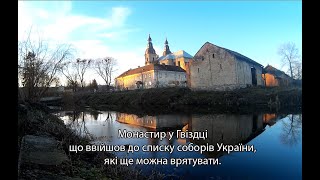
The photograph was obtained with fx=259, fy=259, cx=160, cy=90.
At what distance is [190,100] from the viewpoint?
17453 millimetres

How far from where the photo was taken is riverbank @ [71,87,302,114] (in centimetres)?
1314

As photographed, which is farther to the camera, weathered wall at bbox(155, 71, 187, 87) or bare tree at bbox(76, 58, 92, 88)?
weathered wall at bbox(155, 71, 187, 87)

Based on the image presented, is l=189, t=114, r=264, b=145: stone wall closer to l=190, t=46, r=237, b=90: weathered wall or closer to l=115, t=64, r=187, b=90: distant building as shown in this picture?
l=190, t=46, r=237, b=90: weathered wall

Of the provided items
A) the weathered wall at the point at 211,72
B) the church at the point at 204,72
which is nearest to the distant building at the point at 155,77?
the church at the point at 204,72

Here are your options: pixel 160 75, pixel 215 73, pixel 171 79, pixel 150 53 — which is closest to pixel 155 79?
pixel 160 75

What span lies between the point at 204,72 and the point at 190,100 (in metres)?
2.09

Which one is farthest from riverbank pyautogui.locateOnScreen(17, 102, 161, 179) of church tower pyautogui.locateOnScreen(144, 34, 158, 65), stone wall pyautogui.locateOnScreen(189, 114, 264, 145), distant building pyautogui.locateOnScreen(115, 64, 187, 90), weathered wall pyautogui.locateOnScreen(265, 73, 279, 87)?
distant building pyautogui.locateOnScreen(115, 64, 187, 90)

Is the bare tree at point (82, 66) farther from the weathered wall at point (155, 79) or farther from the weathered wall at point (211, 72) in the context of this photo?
the weathered wall at point (155, 79)

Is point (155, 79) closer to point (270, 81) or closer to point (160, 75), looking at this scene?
point (160, 75)
